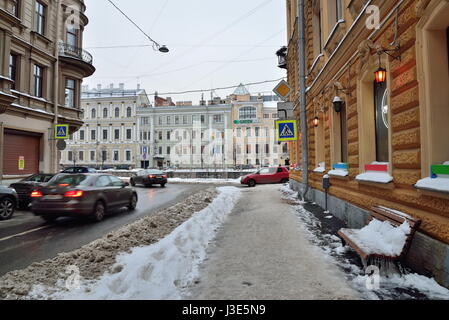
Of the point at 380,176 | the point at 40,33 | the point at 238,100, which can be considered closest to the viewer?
the point at 380,176

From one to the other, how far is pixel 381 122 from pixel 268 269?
4050 mm

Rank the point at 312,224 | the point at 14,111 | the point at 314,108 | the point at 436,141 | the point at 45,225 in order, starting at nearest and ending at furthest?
the point at 436,141
the point at 312,224
the point at 45,225
the point at 314,108
the point at 14,111

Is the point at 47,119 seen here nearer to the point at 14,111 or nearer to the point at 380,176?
the point at 14,111

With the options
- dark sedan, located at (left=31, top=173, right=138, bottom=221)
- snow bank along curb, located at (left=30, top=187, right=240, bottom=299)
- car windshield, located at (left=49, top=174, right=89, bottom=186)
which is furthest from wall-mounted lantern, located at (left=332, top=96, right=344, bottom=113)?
car windshield, located at (left=49, top=174, right=89, bottom=186)

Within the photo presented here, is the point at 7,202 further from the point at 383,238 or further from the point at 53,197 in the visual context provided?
the point at 383,238

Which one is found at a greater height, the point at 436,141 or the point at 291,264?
the point at 436,141

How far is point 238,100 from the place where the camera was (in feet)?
196

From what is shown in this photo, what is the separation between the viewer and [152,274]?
11.4 ft

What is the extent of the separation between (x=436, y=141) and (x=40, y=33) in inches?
754

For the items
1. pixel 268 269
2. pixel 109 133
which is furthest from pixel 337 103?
pixel 109 133

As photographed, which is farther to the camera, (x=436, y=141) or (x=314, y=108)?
(x=314, y=108)

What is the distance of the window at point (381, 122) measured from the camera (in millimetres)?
5352

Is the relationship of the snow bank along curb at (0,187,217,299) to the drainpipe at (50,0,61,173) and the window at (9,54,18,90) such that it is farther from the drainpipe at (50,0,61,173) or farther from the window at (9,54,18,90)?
the drainpipe at (50,0,61,173)

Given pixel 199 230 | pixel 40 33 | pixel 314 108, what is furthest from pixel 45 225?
pixel 40 33
